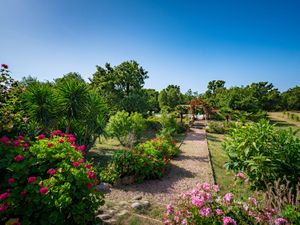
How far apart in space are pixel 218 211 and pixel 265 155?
7.23 ft

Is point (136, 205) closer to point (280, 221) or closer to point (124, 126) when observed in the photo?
point (280, 221)

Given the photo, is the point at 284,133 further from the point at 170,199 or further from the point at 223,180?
the point at 170,199

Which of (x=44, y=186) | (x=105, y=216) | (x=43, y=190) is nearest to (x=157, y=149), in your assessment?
(x=105, y=216)

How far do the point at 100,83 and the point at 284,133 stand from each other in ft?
53.3

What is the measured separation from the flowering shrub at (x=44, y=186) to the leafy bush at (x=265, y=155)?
133 inches

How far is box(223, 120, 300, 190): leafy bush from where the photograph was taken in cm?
350

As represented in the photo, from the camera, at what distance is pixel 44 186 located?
239cm

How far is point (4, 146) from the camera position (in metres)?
3.00

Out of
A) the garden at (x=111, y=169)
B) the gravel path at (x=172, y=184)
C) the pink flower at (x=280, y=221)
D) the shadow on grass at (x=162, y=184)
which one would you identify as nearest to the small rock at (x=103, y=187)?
the garden at (x=111, y=169)

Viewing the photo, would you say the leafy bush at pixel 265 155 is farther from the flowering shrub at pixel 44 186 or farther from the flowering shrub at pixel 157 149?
the flowering shrub at pixel 44 186

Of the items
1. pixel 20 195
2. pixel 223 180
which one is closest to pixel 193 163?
pixel 223 180

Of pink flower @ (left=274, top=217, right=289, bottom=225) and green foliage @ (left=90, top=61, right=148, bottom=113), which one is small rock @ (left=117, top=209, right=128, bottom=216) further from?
green foliage @ (left=90, top=61, right=148, bottom=113)

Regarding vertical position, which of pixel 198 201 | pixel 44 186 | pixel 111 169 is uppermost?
pixel 44 186

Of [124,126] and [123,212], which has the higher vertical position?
[124,126]
